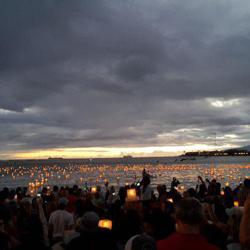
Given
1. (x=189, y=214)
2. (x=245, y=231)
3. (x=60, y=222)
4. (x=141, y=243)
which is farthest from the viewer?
(x=60, y=222)

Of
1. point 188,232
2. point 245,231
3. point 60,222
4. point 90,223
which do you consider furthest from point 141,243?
point 60,222

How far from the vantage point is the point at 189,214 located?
11.0ft

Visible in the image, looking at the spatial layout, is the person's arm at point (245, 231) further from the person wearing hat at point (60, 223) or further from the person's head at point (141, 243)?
the person wearing hat at point (60, 223)

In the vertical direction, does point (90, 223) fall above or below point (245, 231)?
above

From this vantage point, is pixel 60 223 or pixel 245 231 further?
pixel 60 223

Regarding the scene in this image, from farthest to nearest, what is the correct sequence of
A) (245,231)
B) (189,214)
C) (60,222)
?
(60,222)
(245,231)
(189,214)

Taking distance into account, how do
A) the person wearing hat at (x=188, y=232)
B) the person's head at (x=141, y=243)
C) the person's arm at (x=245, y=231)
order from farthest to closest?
the person's arm at (x=245, y=231) < the person's head at (x=141, y=243) < the person wearing hat at (x=188, y=232)

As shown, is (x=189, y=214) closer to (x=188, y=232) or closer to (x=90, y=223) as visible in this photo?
(x=188, y=232)

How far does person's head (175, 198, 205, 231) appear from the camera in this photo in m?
3.35

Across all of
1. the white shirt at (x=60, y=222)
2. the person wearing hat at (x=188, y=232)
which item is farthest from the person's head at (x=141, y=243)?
the white shirt at (x=60, y=222)

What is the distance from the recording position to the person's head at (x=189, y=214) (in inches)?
132

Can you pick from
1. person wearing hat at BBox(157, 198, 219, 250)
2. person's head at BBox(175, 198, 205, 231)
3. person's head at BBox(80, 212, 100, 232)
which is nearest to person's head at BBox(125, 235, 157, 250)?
person's head at BBox(80, 212, 100, 232)

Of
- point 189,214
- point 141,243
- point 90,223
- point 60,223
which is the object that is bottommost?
point 60,223

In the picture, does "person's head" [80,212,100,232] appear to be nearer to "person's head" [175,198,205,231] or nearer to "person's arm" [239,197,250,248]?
"person's head" [175,198,205,231]
